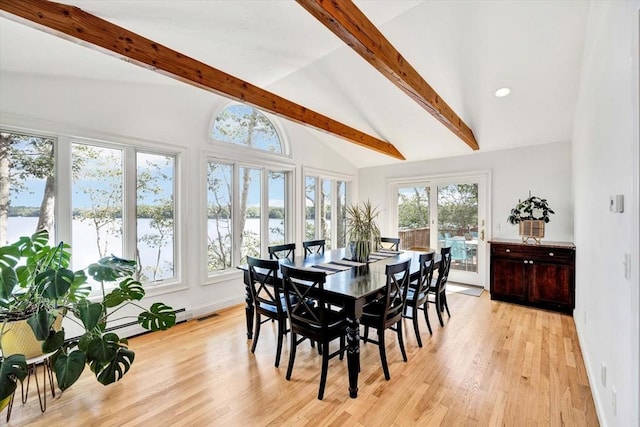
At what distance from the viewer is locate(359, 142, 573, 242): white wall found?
4.14m

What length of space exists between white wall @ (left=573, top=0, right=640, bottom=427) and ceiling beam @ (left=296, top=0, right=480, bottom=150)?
128 cm

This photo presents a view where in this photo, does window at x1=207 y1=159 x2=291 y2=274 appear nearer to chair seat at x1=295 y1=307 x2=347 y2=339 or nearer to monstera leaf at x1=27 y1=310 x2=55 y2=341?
monstera leaf at x1=27 y1=310 x2=55 y2=341

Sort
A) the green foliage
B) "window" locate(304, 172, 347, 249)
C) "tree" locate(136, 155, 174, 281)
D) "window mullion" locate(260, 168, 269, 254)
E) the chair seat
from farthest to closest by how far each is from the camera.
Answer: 1. "window" locate(304, 172, 347, 249)
2. "window mullion" locate(260, 168, 269, 254)
3. the green foliage
4. "tree" locate(136, 155, 174, 281)
5. the chair seat

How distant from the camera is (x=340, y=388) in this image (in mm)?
2189

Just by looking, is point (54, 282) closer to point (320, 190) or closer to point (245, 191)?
point (245, 191)

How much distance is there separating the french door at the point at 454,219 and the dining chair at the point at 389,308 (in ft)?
9.82

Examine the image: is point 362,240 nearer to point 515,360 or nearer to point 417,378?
point 417,378

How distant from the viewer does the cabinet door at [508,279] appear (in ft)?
13.1

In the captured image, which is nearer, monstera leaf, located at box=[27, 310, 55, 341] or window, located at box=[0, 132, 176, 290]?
monstera leaf, located at box=[27, 310, 55, 341]

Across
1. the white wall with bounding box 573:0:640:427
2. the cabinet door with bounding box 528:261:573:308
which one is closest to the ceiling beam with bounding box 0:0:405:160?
the white wall with bounding box 573:0:640:427

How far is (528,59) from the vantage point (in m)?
2.88

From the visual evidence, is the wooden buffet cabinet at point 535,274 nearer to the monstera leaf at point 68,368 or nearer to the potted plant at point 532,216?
the potted plant at point 532,216

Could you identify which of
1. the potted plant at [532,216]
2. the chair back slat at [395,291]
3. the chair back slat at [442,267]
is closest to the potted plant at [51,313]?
the chair back slat at [395,291]

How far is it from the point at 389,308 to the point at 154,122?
322 centimetres
